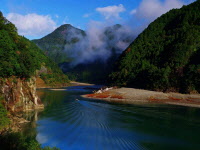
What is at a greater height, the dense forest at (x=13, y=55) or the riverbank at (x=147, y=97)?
the dense forest at (x=13, y=55)

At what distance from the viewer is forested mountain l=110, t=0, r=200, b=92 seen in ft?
310

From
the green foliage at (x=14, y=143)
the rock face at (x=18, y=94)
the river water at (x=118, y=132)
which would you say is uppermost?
the rock face at (x=18, y=94)

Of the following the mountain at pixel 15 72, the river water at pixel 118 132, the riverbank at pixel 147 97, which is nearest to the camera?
the river water at pixel 118 132

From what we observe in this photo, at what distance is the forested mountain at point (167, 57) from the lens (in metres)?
94.4

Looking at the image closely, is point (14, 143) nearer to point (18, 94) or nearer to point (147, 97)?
point (18, 94)

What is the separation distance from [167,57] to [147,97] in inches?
1400

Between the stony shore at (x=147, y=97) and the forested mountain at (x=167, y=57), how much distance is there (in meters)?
6.99

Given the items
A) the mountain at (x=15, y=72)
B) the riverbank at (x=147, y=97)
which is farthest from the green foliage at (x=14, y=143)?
the riverbank at (x=147, y=97)

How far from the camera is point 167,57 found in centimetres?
11112

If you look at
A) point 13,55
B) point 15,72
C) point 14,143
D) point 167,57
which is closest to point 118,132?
point 14,143

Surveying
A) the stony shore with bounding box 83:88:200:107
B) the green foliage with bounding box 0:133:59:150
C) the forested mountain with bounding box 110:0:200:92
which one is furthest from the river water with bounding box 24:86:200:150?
the forested mountain with bounding box 110:0:200:92

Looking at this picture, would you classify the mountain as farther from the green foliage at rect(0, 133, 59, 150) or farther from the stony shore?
the stony shore

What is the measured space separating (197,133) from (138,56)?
9637 cm

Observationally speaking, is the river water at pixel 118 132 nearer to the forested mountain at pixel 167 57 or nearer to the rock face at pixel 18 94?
the rock face at pixel 18 94
